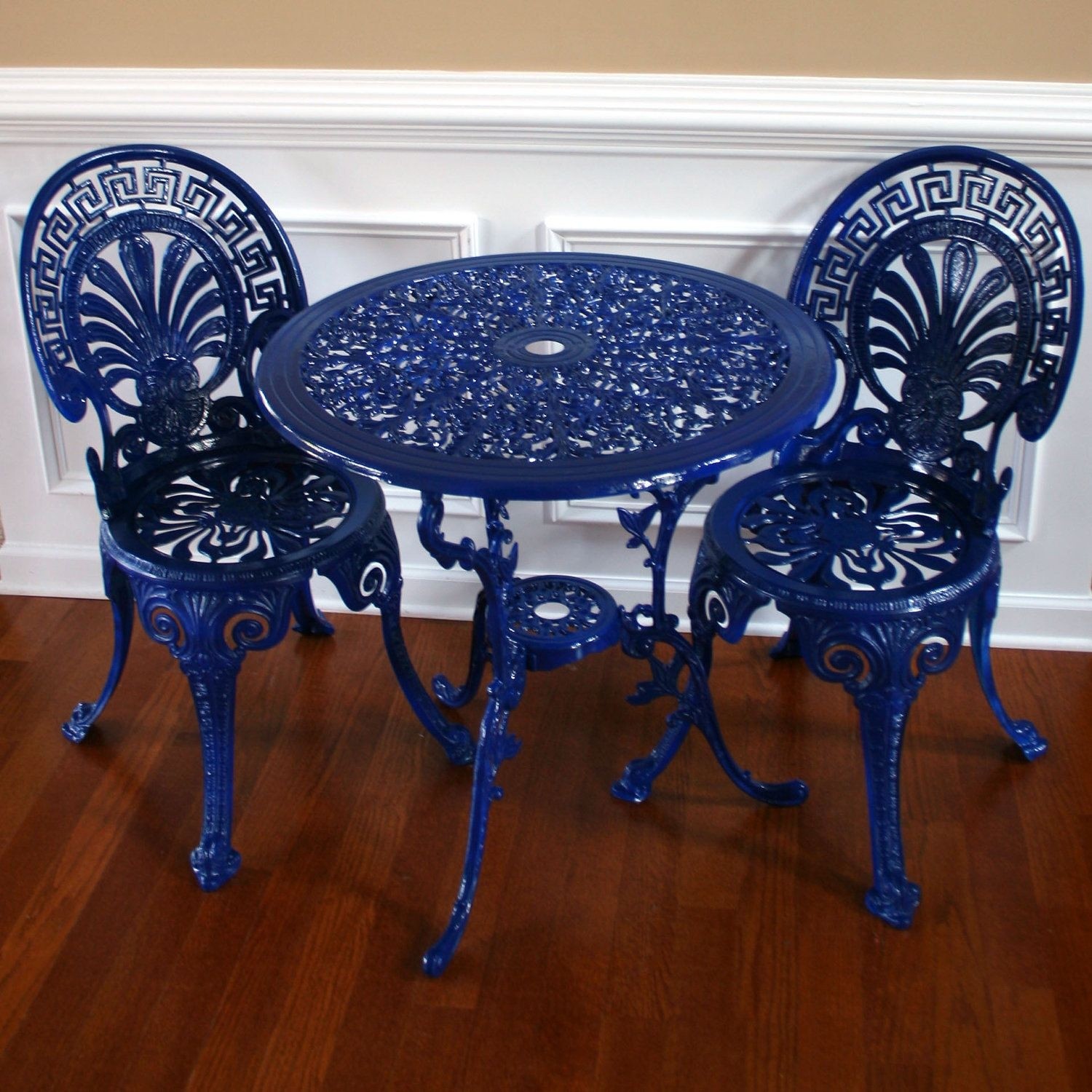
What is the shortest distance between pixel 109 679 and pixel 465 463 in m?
1.04

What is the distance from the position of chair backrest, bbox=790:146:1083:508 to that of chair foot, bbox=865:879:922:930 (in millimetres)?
605

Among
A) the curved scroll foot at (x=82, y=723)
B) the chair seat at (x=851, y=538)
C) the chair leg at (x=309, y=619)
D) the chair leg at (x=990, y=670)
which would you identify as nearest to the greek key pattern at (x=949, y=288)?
the chair seat at (x=851, y=538)

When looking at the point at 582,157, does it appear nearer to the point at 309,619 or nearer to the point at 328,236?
the point at 328,236

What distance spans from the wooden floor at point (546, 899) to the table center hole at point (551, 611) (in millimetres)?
154

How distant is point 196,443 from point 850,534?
1.15 meters

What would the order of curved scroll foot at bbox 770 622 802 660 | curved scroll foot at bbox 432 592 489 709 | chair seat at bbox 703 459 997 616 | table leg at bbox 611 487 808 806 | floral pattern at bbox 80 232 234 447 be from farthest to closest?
1. curved scroll foot at bbox 770 622 802 660
2. curved scroll foot at bbox 432 592 489 709
3. floral pattern at bbox 80 232 234 447
4. table leg at bbox 611 487 808 806
5. chair seat at bbox 703 459 997 616

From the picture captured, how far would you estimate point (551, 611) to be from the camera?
7.73 feet

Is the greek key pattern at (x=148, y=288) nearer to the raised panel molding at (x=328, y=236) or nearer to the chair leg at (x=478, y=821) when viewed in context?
the raised panel molding at (x=328, y=236)

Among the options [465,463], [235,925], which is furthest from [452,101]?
[235,925]

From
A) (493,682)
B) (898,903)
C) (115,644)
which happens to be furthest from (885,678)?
(115,644)

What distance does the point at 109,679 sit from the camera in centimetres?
232

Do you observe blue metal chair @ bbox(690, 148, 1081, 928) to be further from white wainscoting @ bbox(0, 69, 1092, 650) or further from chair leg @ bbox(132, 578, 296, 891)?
chair leg @ bbox(132, 578, 296, 891)

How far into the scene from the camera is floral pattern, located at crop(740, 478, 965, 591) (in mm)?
1928

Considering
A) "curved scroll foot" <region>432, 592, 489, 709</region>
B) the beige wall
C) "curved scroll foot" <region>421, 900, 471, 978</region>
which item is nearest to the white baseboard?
"curved scroll foot" <region>432, 592, 489, 709</region>
